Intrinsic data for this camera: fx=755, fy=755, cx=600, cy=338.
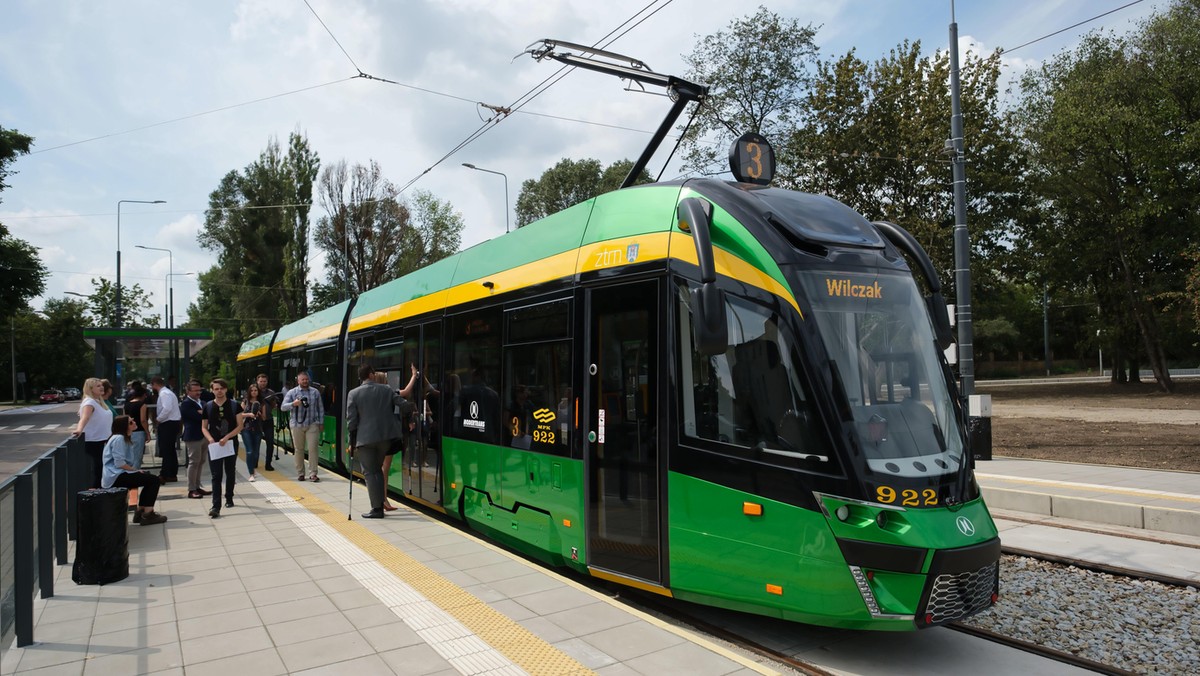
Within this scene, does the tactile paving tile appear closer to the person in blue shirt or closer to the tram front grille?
the person in blue shirt

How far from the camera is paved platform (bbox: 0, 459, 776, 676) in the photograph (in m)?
4.69

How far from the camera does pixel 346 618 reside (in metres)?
5.56

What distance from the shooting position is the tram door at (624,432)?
5688mm

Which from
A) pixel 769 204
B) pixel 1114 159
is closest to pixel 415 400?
pixel 769 204

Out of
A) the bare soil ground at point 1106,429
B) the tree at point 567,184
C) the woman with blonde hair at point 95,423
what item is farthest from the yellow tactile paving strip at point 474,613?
the tree at point 567,184

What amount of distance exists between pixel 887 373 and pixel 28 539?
19.5ft

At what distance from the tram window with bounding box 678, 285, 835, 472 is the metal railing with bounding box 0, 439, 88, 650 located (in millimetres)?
4530

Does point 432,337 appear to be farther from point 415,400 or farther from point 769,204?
point 769,204

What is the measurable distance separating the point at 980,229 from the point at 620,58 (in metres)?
29.0

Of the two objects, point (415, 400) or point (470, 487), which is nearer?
point (470, 487)

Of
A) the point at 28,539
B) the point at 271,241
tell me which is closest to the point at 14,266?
the point at 271,241

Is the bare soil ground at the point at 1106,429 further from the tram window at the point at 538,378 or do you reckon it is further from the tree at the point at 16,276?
the tree at the point at 16,276

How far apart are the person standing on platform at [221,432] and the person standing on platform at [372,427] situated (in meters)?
1.89

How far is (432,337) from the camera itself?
973 cm
